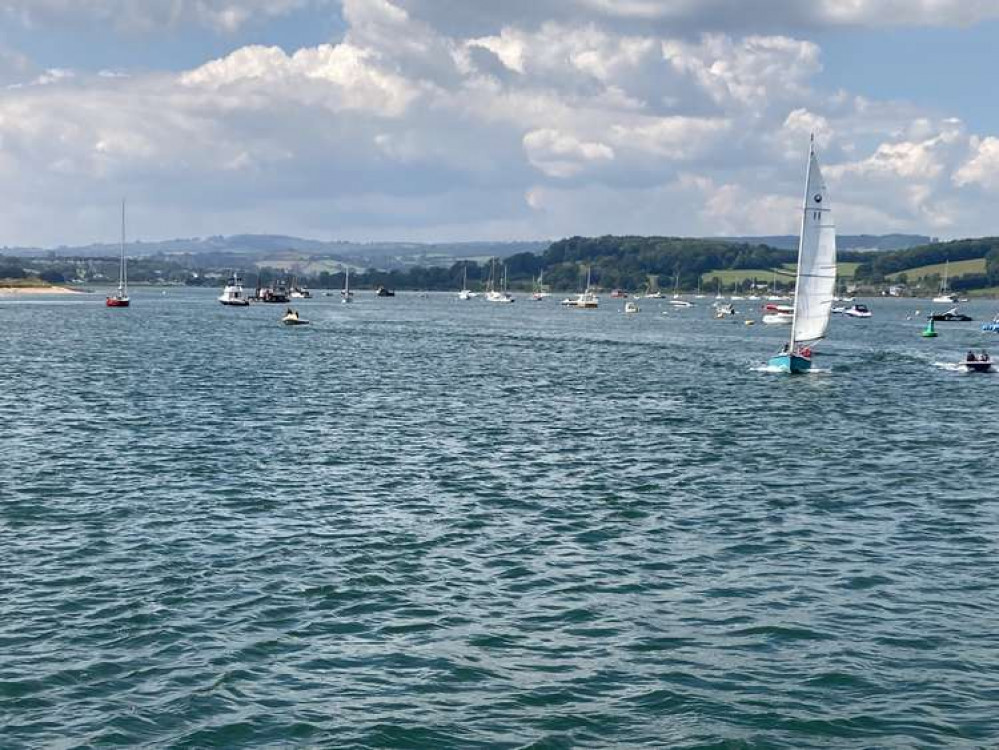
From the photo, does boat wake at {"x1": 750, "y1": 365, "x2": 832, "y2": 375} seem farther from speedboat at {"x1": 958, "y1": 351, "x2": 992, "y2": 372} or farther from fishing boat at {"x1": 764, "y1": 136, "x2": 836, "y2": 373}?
speedboat at {"x1": 958, "y1": 351, "x2": 992, "y2": 372}

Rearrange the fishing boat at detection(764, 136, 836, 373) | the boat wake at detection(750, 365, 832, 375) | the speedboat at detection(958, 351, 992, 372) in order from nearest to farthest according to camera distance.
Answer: the fishing boat at detection(764, 136, 836, 373), the boat wake at detection(750, 365, 832, 375), the speedboat at detection(958, 351, 992, 372)

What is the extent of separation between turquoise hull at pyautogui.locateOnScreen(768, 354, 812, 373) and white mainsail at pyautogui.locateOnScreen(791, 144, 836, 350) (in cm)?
162

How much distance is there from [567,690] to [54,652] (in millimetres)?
11772

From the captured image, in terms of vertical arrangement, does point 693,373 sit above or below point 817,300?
below

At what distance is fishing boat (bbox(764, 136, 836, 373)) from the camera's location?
340 ft

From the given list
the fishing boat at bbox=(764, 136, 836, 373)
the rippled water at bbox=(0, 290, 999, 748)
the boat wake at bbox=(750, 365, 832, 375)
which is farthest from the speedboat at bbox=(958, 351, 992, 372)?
the rippled water at bbox=(0, 290, 999, 748)

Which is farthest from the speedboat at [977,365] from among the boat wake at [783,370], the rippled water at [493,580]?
the rippled water at [493,580]

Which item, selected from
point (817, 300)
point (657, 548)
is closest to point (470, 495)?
point (657, 548)

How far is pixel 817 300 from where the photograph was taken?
105 meters

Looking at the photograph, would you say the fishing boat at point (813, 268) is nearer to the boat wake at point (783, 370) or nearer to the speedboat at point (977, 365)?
the boat wake at point (783, 370)

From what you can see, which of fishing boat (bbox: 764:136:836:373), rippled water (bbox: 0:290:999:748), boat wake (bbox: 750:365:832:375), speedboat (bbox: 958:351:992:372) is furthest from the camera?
speedboat (bbox: 958:351:992:372)

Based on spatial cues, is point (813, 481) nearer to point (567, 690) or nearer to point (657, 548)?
point (657, 548)

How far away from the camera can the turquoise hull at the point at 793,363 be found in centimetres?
10650

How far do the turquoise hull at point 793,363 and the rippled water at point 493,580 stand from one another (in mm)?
32658
